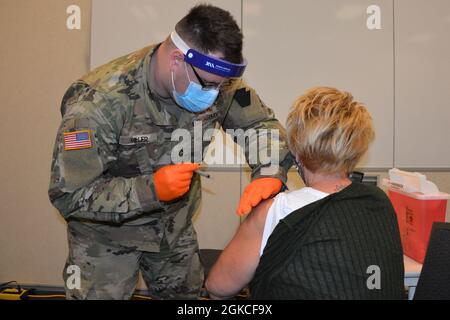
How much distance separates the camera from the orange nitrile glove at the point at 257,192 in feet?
4.03

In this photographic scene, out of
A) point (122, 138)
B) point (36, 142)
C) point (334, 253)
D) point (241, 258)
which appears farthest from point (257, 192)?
point (36, 142)

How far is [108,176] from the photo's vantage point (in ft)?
4.89

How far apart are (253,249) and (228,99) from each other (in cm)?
71

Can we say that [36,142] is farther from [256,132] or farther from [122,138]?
[256,132]

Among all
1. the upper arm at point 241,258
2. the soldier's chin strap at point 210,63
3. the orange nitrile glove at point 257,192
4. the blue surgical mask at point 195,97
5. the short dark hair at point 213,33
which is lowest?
the upper arm at point 241,258

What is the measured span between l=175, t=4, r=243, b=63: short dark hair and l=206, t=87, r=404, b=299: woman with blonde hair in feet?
0.98

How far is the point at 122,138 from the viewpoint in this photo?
1.43 m

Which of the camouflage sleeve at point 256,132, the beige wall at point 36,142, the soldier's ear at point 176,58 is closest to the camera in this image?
the soldier's ear at point 176,58

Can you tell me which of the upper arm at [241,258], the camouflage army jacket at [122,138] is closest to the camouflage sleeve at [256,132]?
the camouflage army jacket at [122,138]

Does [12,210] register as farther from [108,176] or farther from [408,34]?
[408,34]

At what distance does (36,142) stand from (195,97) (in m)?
2.01

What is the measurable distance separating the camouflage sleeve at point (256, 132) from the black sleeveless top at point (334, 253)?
503 millimetres

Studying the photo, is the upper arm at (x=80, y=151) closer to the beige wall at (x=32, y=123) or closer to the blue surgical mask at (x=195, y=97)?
the blue surgical mask at (x=195, y=97)
